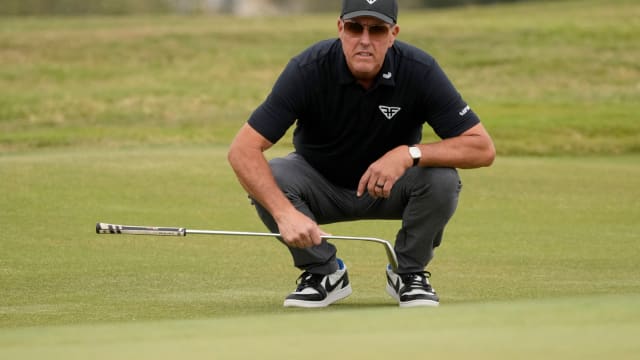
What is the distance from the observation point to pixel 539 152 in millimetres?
16062

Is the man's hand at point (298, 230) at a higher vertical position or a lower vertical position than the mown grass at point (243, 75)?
higher

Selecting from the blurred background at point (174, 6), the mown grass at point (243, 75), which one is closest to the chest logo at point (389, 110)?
the mown grass at point (243, 75)

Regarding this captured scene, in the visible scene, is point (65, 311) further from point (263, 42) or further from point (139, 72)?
point (263, 42)

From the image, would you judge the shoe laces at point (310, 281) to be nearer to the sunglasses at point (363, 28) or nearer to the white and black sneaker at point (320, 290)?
the white and black sneaker at point (320, 290)

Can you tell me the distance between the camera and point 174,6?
210ft

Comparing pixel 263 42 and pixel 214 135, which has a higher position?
pixel 214 135

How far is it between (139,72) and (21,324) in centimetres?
2434

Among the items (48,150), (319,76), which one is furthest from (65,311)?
(48,150)

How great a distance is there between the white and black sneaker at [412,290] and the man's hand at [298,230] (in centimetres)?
49

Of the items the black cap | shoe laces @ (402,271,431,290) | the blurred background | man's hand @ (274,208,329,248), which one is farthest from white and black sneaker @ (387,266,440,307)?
the blurred background

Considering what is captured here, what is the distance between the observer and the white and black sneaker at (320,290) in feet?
20.2

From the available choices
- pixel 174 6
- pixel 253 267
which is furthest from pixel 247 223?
pixel 174 6

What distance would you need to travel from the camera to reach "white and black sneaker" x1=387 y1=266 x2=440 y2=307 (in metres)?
6.03

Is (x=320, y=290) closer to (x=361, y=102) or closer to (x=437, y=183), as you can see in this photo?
(x=437, y=183)
